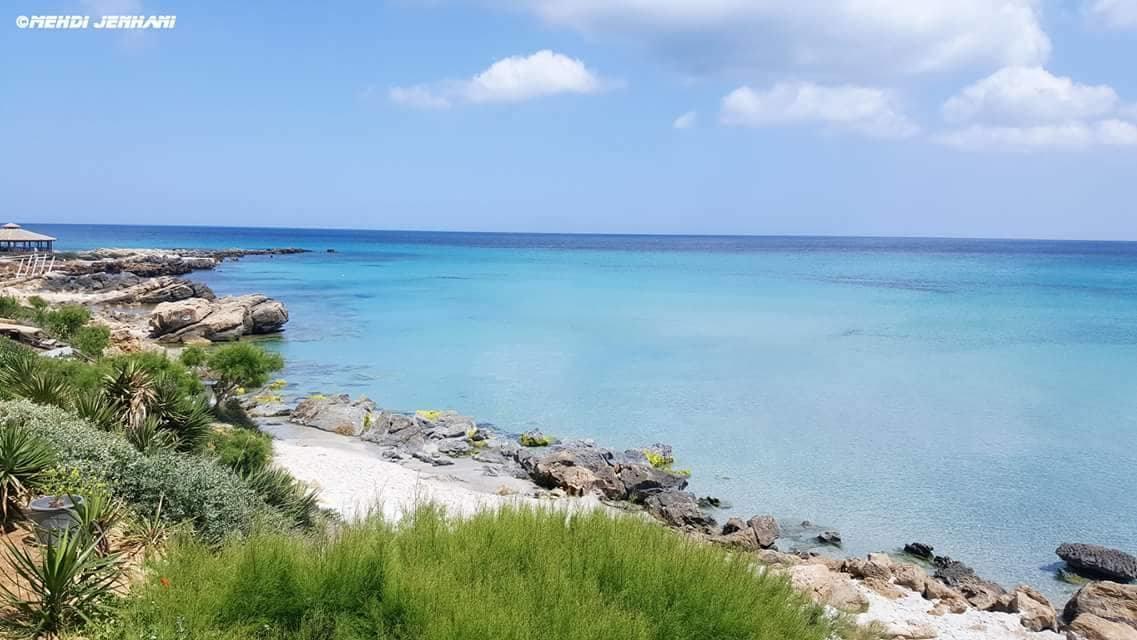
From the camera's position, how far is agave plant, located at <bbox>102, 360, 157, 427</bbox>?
12.4 metres

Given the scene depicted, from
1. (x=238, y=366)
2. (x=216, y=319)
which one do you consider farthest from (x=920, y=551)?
(x=216, y=319)

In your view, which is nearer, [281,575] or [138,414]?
[281,575]

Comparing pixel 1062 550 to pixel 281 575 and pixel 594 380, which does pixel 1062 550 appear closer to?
pixel 281 575

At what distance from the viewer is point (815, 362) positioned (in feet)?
118

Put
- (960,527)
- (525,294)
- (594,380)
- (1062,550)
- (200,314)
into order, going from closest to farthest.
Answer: (1062,550), (960,527), (594,380), (200,314), (525,294)

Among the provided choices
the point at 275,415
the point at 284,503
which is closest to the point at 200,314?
the point at 275,415

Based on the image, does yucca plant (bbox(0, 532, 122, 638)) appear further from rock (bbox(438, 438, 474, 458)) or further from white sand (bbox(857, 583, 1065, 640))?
rock (bbox(438, 438, 474, 458))

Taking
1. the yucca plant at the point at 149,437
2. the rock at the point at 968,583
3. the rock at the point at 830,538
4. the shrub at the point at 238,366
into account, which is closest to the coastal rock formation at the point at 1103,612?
the rock at the point at 968,583

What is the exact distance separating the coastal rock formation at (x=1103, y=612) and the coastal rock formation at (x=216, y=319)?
117ft

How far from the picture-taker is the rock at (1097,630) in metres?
10.7

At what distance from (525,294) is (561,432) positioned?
152 ft

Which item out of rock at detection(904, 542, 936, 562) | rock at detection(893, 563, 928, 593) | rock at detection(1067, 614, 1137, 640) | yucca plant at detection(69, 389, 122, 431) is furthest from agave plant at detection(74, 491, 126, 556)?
rock at detection(904, 542, 936, 562)

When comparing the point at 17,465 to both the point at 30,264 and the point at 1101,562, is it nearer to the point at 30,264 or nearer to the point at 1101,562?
the point at 1101,562

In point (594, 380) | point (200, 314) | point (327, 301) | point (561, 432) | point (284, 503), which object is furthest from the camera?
point (327, 301)
